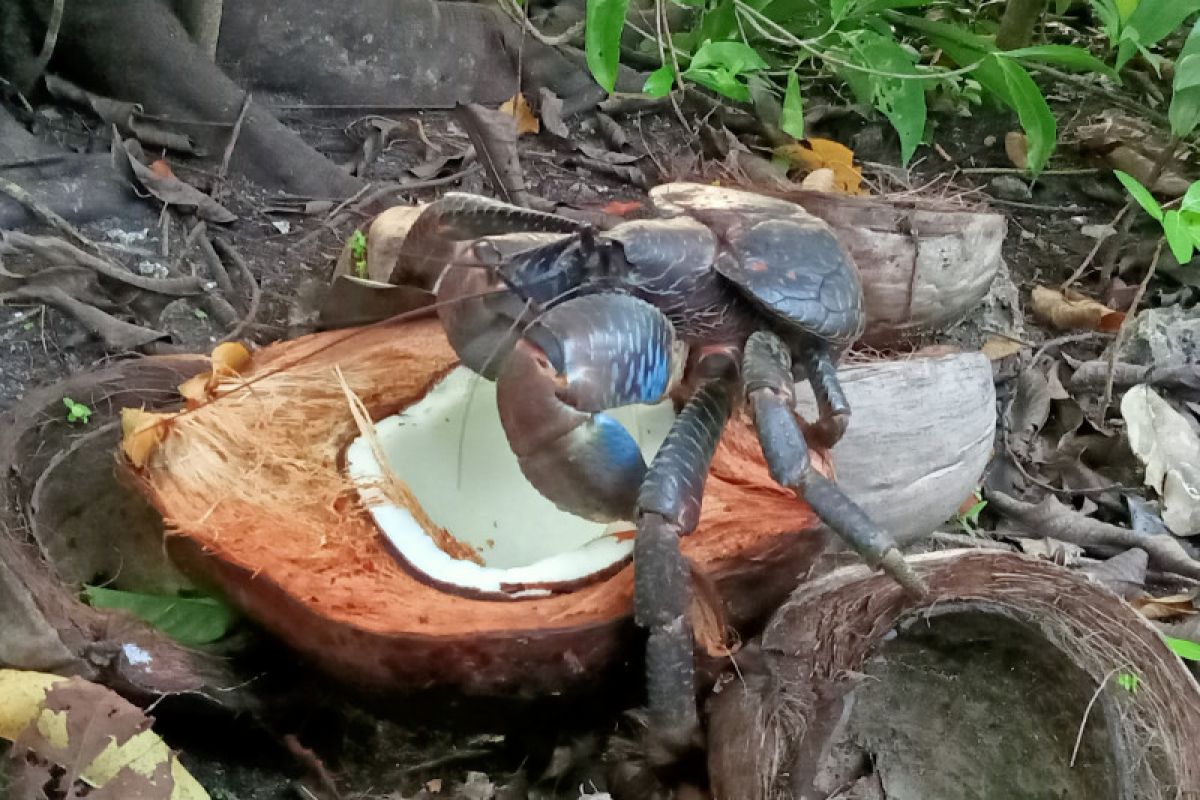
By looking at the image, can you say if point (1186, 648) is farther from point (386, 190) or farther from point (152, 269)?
point (152, 269)

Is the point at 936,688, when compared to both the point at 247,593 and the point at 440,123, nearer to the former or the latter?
the point at 247,593

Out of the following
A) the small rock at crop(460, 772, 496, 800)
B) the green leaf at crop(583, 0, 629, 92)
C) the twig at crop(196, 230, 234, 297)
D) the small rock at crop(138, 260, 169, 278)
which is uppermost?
the green leaf at crop(583, 0, 629, 92)

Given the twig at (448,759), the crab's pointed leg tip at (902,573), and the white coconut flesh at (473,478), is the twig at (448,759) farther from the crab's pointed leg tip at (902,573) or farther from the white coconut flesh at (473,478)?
the crab's pointed leg tip at (902,573)

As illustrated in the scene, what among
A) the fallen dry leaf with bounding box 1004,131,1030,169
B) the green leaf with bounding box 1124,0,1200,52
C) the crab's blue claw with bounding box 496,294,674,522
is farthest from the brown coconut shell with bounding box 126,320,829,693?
the fallen dry leaf with bounding box 1004,131,1030,169

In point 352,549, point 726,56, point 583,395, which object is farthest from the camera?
point 726,56

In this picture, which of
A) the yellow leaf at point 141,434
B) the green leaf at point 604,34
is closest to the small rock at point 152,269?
the yellow leaf at point 141,434

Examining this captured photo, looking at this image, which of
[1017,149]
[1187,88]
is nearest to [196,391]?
[1187,88]

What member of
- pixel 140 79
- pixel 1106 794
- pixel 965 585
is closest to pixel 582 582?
pixel 965 585

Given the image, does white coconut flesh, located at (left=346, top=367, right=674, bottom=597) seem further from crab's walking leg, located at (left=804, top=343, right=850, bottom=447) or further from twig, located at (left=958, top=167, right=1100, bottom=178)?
twig, located at (left=958, top=167, right=1100, bottom=178)
